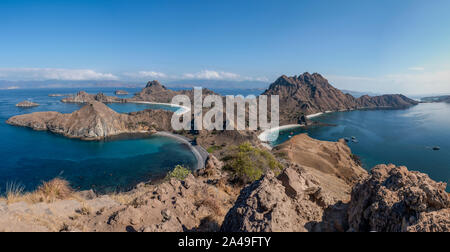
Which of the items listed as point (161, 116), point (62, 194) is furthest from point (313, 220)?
point (161, 116)

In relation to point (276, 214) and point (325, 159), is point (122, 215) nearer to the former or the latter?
point (276, 214)

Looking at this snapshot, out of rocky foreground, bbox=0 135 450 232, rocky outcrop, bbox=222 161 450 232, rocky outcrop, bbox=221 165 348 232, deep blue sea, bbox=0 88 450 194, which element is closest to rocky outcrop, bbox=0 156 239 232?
rocky foreground, bbox=0 135 450 232

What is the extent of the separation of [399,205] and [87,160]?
80.5 m

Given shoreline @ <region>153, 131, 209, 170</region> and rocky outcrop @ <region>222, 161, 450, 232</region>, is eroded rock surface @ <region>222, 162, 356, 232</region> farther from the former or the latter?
Result: shoreline @ <region>153, 131, 209, 170</region>

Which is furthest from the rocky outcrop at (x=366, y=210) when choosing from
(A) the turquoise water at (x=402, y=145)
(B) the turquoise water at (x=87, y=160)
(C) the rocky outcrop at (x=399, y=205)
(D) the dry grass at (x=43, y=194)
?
(A) the turquoise water at (x=402, y=145)

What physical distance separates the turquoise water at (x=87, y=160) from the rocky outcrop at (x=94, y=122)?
238 inches

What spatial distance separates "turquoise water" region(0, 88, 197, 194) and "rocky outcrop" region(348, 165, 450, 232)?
4669 centimetres

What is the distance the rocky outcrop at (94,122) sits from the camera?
93562 mm

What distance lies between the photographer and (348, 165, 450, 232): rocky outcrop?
4669 millimetres

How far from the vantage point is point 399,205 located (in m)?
5.45

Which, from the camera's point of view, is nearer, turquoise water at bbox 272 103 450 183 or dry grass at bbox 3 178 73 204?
dry grass at bbox 3 178 73 204

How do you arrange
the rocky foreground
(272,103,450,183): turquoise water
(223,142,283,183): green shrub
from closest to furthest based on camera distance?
the rocky foreground, (223,142,283,183): green shrub, (272,103,450,183): turquoise water

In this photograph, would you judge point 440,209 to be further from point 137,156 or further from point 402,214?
point 137,156

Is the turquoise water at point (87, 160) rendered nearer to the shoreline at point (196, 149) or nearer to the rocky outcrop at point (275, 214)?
the shoreline at point (196, 149)
